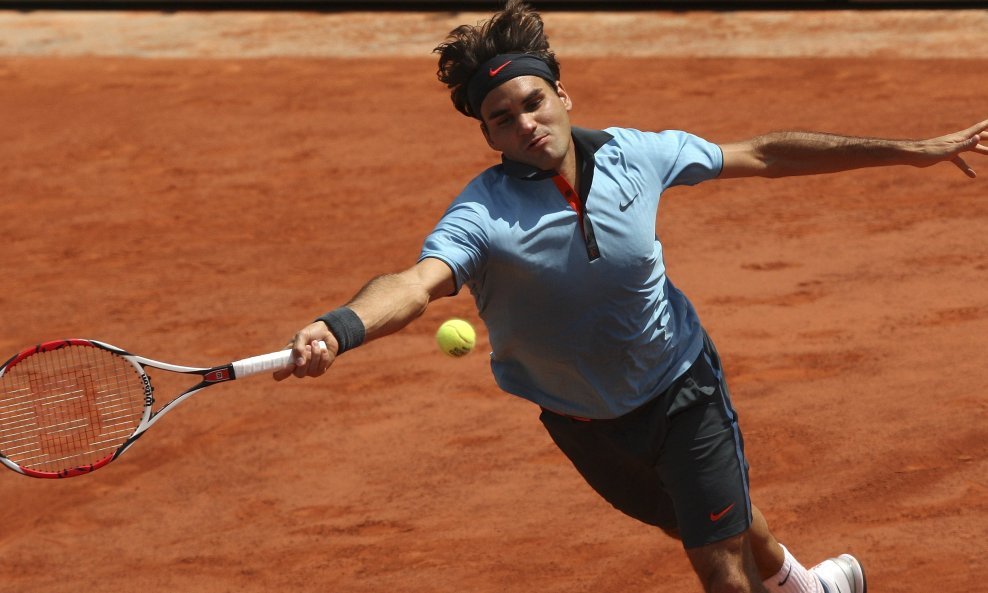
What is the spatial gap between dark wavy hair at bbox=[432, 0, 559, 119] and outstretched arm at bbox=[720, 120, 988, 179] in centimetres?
69

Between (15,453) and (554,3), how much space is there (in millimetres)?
11404

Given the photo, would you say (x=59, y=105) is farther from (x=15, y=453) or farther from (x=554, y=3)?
(x=15, y=453)

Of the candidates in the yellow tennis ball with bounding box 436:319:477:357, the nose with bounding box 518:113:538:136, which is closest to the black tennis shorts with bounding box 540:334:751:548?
the yellow tennis ball with bounding box 436:319:477:357

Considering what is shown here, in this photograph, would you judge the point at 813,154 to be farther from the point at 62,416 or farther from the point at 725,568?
the point at 62,416

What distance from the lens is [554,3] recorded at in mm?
16312

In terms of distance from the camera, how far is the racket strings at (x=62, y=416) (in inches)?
242

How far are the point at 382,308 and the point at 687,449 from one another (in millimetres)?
1181

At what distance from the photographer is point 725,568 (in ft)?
13.9

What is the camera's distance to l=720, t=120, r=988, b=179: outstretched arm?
4.50m

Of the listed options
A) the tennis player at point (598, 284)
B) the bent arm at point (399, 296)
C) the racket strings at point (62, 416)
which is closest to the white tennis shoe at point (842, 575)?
the tennis player at point (598, 284)

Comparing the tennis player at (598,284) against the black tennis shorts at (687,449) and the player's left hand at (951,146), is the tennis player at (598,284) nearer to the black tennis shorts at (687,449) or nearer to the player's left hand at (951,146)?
the black tennis shorts at (687,449)

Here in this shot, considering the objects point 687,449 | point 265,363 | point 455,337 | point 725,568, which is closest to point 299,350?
point 265,363

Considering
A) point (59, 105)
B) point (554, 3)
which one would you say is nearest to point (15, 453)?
point (59, 105)

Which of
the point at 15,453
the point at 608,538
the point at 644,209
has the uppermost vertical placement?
the point at 644,209
